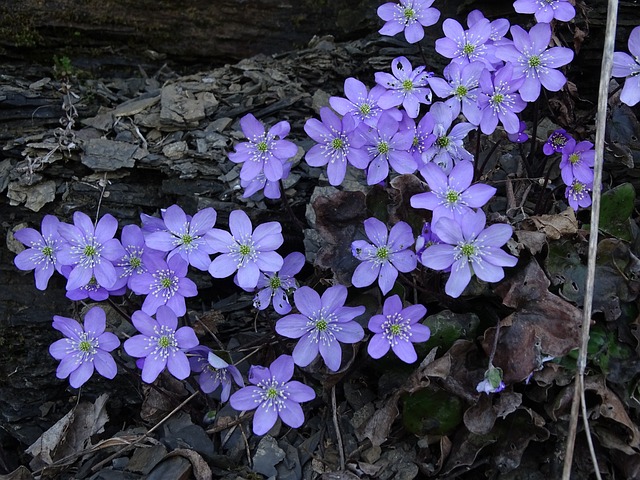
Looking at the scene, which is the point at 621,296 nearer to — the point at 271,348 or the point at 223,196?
the point at 271,348

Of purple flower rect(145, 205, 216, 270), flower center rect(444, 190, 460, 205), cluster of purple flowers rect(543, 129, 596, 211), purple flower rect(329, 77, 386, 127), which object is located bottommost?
purple flower rect(145, 205, 216, 270)

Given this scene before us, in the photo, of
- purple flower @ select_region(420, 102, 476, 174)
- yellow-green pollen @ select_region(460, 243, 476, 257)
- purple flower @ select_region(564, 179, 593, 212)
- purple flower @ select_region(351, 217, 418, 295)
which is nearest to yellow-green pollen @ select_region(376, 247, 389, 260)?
purple flower @ select_region(351, 217, 418, 295)

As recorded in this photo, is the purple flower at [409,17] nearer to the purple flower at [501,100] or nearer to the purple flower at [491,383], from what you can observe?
the purple flower at [501,100]

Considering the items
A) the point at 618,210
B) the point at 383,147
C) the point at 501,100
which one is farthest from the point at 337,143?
the point at 618,210

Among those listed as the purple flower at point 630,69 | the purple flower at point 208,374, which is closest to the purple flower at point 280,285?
the purple flower at point 208,374

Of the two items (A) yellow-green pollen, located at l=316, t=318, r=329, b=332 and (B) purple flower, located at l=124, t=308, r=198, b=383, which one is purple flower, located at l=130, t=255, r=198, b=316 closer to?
(B) purple flower, located at l=124, t=308, r=198, b=383

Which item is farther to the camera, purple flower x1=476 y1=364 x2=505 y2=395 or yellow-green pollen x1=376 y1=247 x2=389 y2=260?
yellow-green pollen x1=376 y1=247 x2=389 y2=260

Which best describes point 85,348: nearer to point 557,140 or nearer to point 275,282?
point 275,282
